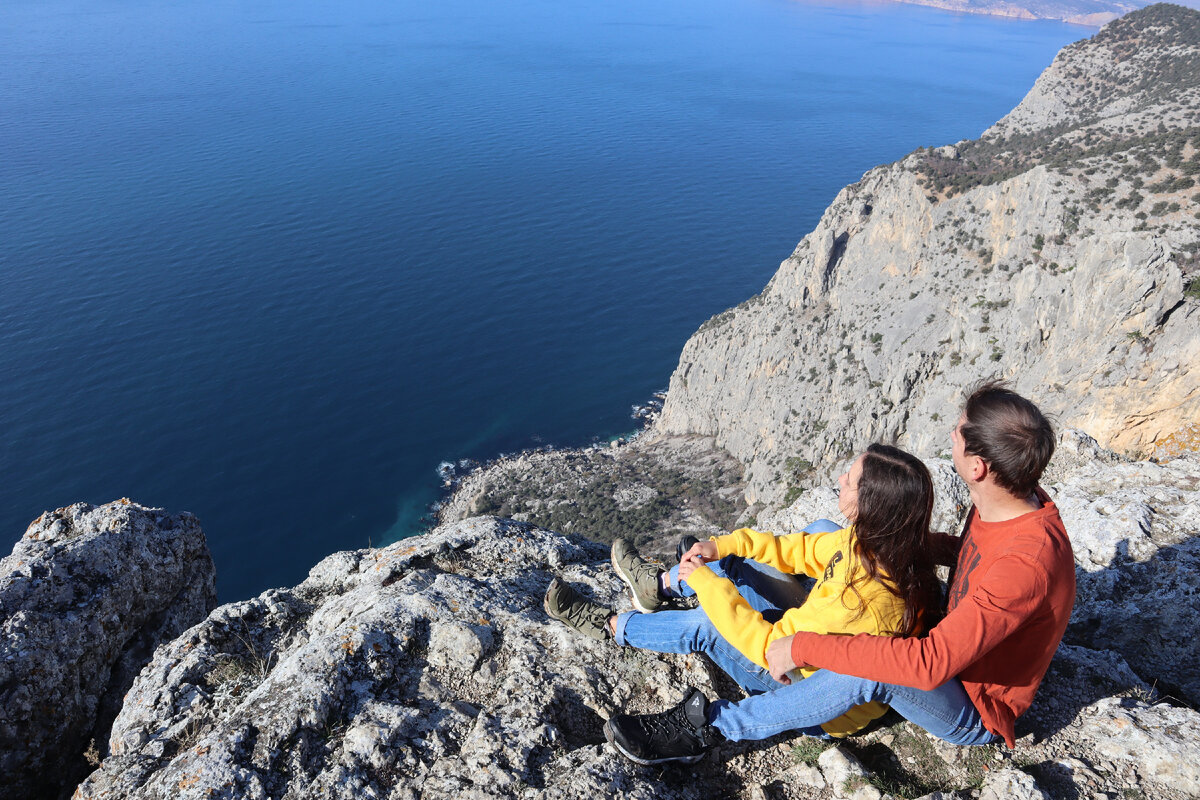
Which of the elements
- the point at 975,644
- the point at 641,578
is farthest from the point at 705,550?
the point at 975,644

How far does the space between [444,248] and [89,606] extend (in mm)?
106561

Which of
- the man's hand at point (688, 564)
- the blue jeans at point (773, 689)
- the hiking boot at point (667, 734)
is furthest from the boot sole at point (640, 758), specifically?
the man's hand at point (688, 564)

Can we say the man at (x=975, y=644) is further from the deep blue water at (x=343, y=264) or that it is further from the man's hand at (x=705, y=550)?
the deep blue water at (x=343, y=264)

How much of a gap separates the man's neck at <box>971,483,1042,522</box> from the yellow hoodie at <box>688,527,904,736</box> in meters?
0.83

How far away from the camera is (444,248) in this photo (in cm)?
10869

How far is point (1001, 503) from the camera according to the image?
427 cm

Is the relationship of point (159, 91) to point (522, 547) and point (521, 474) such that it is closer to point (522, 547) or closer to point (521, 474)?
point (521, 474)

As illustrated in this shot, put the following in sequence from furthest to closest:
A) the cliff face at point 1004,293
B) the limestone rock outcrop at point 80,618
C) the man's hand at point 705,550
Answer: the cliff face at point 1004,293, the limestone rock outcrop at point 80,618, the man's hand at point 705,550

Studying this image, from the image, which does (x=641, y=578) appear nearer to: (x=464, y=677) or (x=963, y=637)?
(x=464, y=677)

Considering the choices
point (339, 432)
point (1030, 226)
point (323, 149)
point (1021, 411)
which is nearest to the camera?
point (1021, 411)

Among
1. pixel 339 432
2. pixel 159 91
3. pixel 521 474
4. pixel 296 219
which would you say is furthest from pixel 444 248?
pixel 159 91

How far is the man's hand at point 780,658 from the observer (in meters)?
4.38

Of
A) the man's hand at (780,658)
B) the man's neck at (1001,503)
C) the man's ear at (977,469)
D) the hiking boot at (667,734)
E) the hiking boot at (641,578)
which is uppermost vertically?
the man's ear at (977,469)

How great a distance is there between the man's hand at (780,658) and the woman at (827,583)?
14cm
